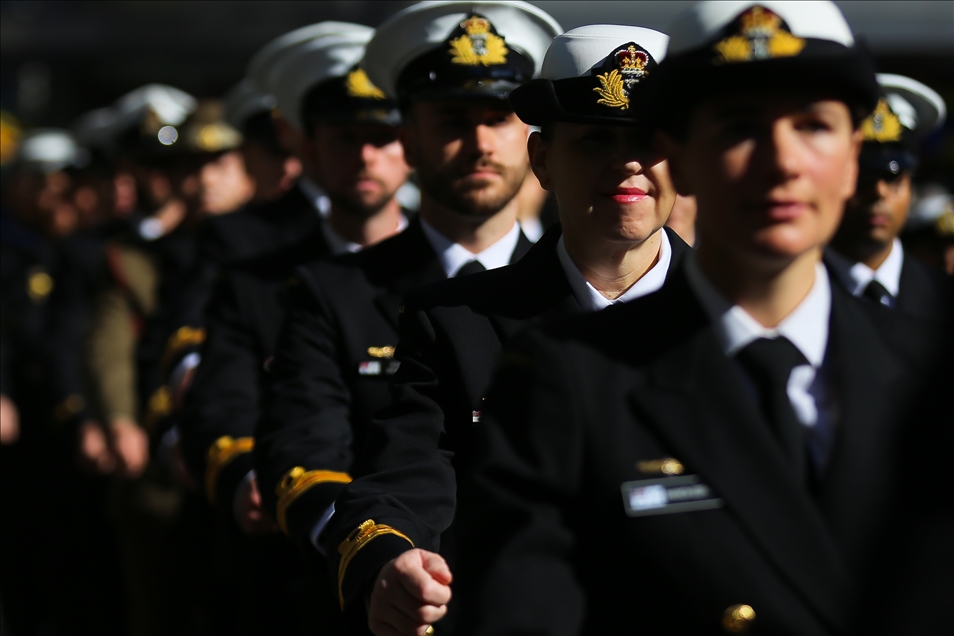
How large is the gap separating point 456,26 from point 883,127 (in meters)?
1.75

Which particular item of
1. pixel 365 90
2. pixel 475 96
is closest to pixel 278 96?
pixel 365 90

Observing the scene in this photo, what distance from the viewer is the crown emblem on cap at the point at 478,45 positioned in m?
4.36

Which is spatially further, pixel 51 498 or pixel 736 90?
pixel 51 498

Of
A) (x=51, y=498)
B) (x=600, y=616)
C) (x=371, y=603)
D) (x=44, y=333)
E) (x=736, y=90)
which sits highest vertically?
(x=736, y=90)

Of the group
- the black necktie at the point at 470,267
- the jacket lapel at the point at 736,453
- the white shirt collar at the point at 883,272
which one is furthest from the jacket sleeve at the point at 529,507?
the white shirt collar at the point at 883,272

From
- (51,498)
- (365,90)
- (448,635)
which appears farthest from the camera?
(51,498)

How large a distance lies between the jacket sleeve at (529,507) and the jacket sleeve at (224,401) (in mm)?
2665

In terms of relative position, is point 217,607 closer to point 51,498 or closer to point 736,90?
point 51,498

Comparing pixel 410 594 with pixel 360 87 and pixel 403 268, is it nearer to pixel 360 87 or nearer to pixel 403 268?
pixel 403 268

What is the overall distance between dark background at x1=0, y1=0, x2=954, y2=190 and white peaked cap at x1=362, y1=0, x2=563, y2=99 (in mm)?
11646

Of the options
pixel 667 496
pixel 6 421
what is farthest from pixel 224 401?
pixel 6 421

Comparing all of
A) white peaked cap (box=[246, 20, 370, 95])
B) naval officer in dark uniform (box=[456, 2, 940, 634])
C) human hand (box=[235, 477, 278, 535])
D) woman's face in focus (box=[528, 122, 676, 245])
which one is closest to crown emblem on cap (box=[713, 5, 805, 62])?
naval officer in dark uniform (box=[456, 2, 940, 634])

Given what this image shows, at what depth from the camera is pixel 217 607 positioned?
22.7 ft

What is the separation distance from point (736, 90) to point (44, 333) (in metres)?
8.12
